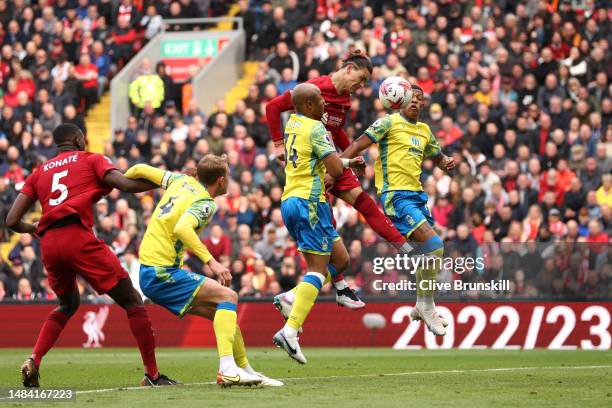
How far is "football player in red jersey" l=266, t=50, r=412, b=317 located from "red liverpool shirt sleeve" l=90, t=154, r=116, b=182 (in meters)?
2.05

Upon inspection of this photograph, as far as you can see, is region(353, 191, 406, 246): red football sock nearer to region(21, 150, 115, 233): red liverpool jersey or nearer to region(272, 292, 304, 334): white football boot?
region(272, 292, 304, 334): white football boot

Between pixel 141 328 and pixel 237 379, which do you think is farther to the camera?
pixel 141 328

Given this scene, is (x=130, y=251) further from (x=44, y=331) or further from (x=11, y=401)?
(x=11, y=401)

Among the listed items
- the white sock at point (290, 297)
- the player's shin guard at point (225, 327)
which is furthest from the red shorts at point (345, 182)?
the player's shin guard at point (225, 327)

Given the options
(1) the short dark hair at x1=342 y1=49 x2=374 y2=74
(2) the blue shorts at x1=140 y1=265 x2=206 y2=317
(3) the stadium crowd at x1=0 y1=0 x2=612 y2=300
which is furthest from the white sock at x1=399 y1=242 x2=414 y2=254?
(3) the stadium crowd at x1=0 y1=0 x2=612 y2=300

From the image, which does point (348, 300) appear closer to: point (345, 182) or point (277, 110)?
point (345, 182)

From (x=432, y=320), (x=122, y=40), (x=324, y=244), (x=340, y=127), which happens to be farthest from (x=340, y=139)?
(x=122, y=40)

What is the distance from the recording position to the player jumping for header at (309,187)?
12859mm

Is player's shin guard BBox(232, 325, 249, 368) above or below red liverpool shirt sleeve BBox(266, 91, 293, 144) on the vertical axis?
below

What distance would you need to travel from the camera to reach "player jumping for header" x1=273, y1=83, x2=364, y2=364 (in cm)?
1286

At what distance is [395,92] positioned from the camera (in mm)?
14633

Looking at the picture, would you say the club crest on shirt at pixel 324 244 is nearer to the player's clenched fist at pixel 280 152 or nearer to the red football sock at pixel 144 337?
the player's clenched fist at pixel 280 152

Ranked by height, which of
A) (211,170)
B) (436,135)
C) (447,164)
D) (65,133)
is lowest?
(436,135)

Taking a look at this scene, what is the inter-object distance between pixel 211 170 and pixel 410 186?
11.2 ft
